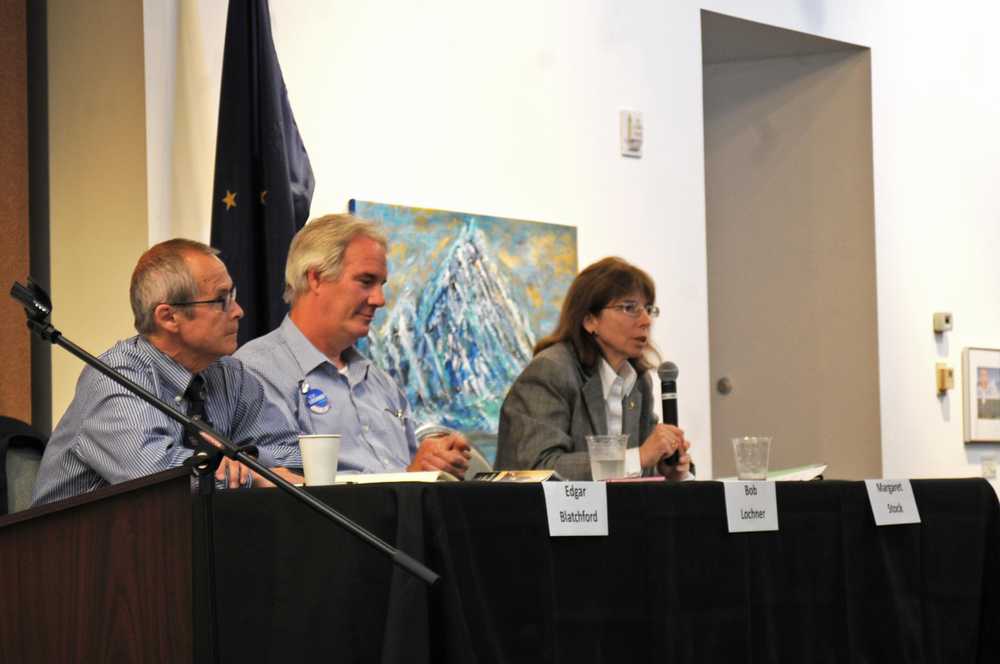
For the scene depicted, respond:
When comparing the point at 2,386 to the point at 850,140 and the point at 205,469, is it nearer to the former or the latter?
the point at 205,469

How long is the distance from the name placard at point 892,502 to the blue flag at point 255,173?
6.19 feet

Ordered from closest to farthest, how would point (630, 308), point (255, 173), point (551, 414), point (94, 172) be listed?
point (551, 414) < point (630, 308) < point (255, 173) < point (94, 172)

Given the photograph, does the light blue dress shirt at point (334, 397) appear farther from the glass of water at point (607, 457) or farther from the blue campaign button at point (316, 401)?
the glass of water at point (607, 457)

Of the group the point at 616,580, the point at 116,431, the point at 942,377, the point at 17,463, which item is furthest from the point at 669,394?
the point at 942,377

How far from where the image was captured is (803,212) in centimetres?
648

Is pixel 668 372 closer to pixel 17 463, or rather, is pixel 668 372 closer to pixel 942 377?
pixel 17 463

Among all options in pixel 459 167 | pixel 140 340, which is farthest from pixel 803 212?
pixel 140 340

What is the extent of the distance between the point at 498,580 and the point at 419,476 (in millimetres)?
229

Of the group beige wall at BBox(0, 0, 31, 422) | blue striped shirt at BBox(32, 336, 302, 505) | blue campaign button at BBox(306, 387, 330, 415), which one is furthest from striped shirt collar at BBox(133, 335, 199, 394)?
beige wall at BBox(0, 0, 31, 422)

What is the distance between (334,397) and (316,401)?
0.07 metres

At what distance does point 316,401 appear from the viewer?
3.09 meters

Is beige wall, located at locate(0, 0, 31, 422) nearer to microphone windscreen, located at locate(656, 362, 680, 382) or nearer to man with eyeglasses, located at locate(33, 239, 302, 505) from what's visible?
man with eyeglasses, located at locate(33, 239, 302, 505)

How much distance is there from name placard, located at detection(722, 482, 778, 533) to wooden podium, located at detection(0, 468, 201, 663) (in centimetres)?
104

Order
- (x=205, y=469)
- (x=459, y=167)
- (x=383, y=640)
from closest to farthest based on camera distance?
(x=205, y=469)
(x=383, y=640)
(x=459, y=167)
